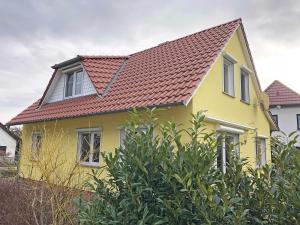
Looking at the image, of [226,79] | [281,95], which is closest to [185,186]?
[226,79]

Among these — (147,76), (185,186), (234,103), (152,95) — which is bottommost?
(185,186)

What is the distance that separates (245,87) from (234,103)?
7.89 feet

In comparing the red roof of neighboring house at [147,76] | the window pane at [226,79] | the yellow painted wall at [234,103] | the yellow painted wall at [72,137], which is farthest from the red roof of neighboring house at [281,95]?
the yellow painted wall at [72,137]

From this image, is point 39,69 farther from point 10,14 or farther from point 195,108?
point 195,108

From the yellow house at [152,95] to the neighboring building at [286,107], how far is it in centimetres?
1998

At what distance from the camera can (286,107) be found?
33.6 m

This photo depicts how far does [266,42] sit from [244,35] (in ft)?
7.07

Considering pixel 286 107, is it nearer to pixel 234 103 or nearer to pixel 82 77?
pixel 234 103

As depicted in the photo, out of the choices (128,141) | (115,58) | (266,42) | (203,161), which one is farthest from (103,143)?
(266,42)

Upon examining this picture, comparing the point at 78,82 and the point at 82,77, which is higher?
the point at 82,77

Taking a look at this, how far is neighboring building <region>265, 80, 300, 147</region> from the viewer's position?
33156 mm

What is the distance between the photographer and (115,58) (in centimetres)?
1634

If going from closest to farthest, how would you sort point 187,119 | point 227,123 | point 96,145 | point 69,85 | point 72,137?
1. point 187,119
2. point 227,123
3. point 96,145
4. point 72,137
5. point 69,85

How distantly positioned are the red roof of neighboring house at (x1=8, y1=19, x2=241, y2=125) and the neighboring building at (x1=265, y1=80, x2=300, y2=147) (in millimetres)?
23053
